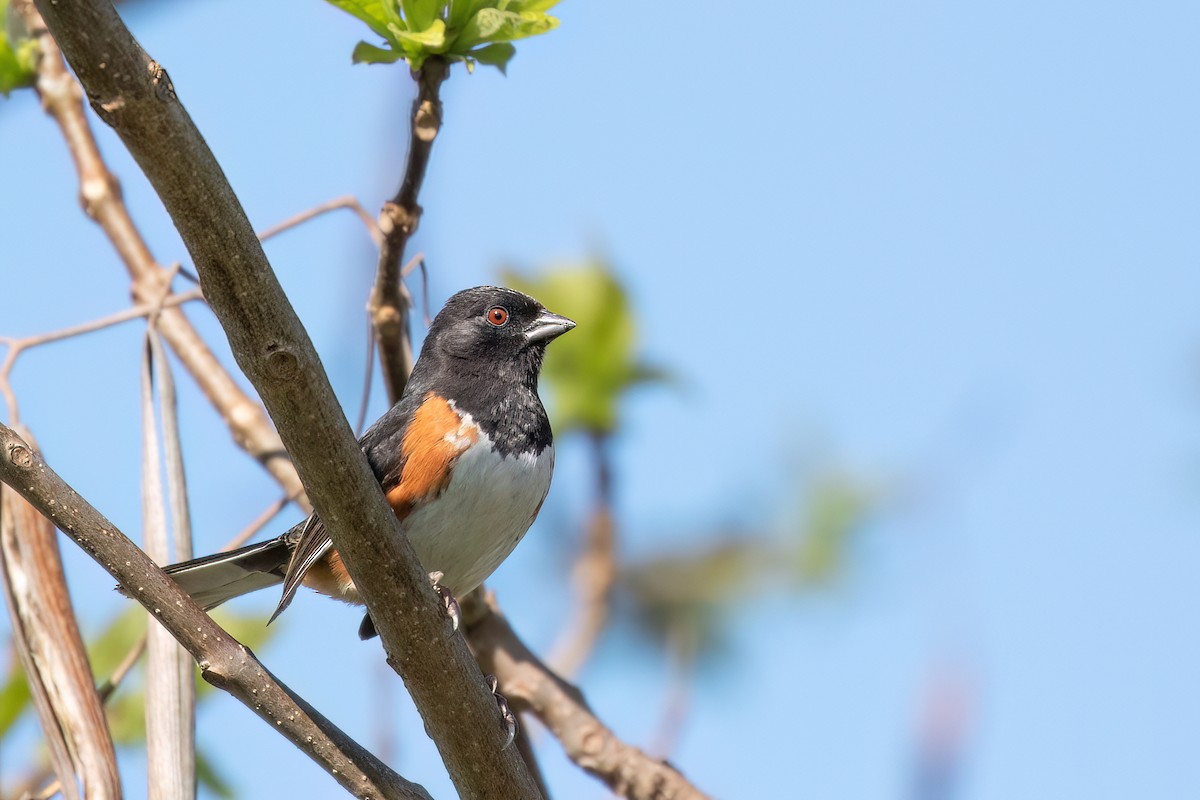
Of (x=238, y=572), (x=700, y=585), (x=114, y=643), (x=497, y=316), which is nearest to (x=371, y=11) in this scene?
(x=497, y=316)

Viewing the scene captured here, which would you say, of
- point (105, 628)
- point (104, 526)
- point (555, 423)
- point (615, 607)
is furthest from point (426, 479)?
point (615, 607)

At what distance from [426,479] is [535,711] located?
637 mm

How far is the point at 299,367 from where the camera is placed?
1.86 m

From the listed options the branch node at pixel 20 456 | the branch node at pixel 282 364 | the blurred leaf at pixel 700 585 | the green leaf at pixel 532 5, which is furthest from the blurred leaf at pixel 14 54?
the blurred leaf at pixel 700 585

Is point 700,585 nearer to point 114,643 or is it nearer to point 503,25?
point 114,643

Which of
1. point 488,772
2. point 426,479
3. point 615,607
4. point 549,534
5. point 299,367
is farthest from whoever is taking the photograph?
point 615,607

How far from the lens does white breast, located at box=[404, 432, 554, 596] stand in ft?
10.4

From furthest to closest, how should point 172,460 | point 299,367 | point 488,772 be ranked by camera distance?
point 172,460, point 488,772, point 299,367

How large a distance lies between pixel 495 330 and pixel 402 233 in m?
1.02

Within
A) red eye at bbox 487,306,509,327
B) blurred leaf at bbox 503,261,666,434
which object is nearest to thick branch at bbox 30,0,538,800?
blurred leaf at bbox 503,261,666,434

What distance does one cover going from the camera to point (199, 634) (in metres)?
2.05

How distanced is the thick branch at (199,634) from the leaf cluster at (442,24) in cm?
106

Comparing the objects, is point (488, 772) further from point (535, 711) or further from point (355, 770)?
point (535, 711)

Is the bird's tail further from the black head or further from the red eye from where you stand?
the red eye
